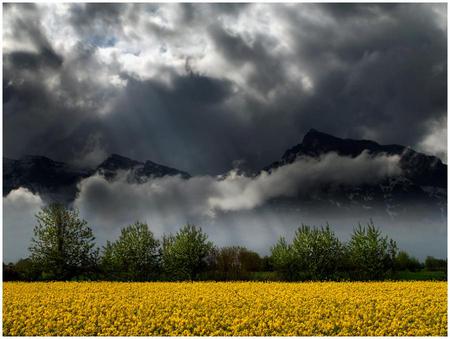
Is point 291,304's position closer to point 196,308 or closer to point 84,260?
point 196,308

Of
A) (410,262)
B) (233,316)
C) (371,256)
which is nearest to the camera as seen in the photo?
(233,316)

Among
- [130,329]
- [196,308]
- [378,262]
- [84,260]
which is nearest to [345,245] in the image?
[378,262]

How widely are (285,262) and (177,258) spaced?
12.4 metres

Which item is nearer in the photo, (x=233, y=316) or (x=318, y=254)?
(x=233, y=316)

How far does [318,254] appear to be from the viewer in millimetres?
55125

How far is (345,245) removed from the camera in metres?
56.3

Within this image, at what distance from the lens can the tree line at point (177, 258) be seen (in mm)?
54000

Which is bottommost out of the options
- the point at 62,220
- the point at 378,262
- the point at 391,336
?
the point at 391,336

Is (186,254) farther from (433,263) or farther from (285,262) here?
(433,263)

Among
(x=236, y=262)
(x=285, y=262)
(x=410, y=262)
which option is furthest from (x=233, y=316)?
(x=410, y=262)

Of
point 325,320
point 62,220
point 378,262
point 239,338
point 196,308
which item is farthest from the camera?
point 62,220

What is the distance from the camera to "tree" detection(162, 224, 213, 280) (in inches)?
2176

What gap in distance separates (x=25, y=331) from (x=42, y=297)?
12478 millimetres

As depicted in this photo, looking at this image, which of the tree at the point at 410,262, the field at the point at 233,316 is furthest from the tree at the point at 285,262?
the tree at the point at 410,262
